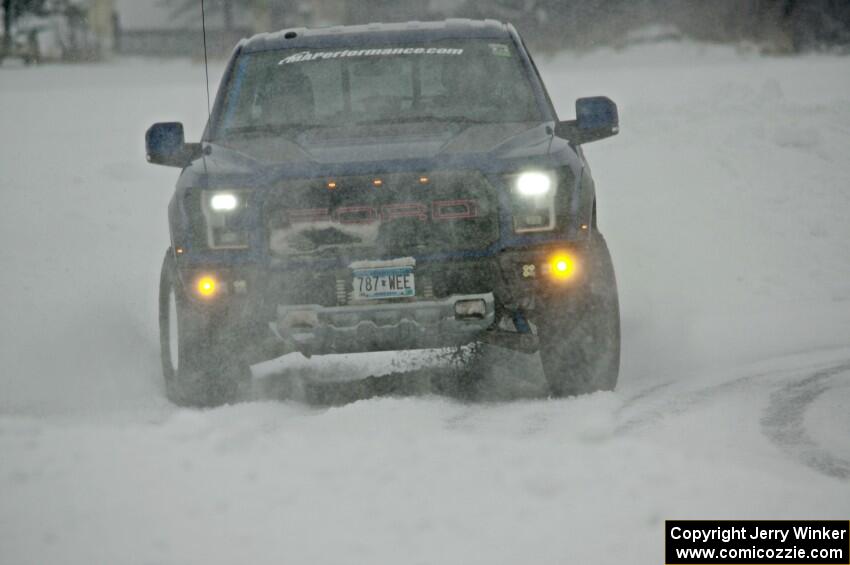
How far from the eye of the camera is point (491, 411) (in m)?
6.63

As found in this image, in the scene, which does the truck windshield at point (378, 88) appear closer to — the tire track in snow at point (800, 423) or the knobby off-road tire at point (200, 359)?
the knobby off-road tire at point (200, 359)

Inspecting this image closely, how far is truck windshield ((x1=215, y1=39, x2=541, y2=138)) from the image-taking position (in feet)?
24.3

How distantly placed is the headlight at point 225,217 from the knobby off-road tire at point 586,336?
1347 millimetres

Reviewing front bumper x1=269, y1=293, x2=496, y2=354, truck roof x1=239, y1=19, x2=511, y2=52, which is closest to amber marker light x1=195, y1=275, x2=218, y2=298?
front bumper x1=269, y1=293, x2=496, y2=354

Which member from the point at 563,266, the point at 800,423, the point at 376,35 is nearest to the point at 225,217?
the point at 563,266

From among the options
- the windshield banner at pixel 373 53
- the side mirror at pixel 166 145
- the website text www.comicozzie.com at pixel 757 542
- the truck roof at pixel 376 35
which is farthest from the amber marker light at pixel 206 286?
the website text www.comicozzie.com at pixel 757 542

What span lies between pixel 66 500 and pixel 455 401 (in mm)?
2365

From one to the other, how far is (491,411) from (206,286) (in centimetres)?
134

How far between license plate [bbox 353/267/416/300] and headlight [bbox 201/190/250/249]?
0.53 m

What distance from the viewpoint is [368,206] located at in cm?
646

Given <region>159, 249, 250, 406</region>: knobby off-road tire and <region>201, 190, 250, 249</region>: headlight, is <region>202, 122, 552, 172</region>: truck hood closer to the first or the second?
<region>201, 190, 250, 249</region>: headlight

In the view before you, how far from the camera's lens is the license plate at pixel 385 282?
21.1 feet

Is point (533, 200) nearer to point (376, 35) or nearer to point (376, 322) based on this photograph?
point (376, 322)

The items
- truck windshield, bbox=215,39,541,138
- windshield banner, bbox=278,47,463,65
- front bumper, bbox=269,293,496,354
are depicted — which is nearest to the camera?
front bumper, bbox=269,293,496,354
